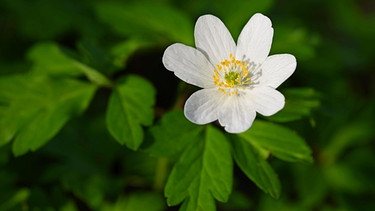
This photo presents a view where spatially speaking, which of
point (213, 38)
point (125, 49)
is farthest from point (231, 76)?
point (125, 49)

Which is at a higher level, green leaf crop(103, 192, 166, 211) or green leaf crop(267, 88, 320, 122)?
green leaf crop(267, 88, 320, 122)

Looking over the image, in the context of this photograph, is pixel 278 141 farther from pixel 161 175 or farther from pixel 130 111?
pixel 161 175

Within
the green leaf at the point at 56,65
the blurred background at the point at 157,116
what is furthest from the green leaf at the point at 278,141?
the green leaf at the point at 56,65

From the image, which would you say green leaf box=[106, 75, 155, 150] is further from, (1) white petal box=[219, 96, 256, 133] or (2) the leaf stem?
(2) the leaf stem

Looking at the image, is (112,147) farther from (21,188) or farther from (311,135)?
(311,135)

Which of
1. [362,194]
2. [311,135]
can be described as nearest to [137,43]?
[311,135]

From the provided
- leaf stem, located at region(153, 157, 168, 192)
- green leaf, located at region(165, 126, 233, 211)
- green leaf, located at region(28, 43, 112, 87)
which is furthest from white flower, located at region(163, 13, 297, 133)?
leaf stem, located at region(153, 157, 168, 192)
